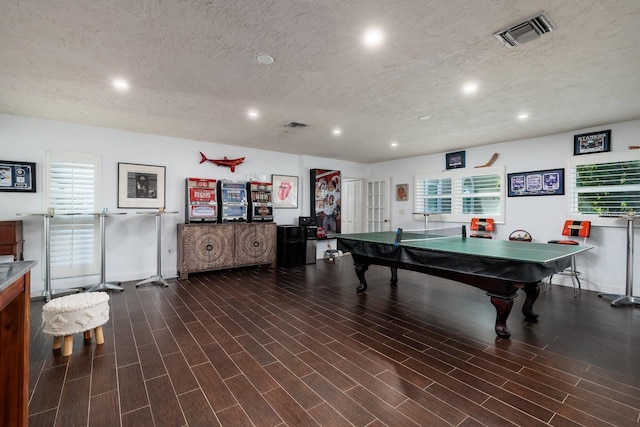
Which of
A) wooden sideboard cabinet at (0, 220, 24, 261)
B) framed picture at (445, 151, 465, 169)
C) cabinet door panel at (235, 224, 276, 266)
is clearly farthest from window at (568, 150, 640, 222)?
wooden sideboard cabinet at (0, 220, 24, 261)

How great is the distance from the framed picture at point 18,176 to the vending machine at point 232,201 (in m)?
2.72

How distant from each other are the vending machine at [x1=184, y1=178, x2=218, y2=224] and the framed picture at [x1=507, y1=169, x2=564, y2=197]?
18.9 ft

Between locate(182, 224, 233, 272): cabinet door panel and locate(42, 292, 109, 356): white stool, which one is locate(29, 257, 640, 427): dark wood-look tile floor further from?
locate(182, 224, 233, 272): cabinet door panel

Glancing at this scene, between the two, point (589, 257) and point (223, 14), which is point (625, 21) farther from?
point (589, 257)

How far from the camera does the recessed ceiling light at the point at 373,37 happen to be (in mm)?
2186

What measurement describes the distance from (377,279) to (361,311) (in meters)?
1.73

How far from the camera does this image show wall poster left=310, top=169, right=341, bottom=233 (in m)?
7.35

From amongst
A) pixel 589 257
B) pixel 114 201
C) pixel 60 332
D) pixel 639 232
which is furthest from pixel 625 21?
pixel 114 201

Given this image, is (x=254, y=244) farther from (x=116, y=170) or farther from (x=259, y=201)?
(x=116, y=170)

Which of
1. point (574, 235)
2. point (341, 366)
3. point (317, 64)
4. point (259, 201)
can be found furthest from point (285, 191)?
point (574, 235)

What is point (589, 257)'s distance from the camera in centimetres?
474

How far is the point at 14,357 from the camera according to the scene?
1439 millimetres

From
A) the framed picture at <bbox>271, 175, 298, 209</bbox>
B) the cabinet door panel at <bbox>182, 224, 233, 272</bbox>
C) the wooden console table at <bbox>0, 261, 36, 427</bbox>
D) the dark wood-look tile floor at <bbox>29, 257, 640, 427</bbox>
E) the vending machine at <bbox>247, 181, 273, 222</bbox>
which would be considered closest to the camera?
the wooden console table at <bbox>0, 261, 36, 427</bbox>

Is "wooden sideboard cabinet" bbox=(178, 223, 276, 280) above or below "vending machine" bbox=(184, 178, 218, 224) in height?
below
